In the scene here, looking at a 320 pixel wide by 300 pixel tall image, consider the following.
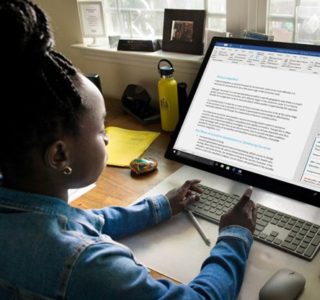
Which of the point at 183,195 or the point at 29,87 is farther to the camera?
the point at 183,195

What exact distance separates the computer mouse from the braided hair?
17.0 inches

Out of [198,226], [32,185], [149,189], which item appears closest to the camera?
[32,185]

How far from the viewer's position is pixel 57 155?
0.66 metres

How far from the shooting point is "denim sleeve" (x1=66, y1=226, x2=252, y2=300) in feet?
2.00

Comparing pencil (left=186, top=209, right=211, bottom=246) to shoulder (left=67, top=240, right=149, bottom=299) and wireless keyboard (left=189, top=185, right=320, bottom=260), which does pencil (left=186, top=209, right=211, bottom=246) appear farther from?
shoulder (left=67, top=240, right=149, bottom=299)

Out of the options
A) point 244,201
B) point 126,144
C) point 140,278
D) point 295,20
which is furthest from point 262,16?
point 140,278

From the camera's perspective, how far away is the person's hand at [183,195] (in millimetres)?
964

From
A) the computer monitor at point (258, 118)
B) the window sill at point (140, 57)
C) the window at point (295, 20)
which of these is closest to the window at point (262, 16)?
the window at point (295, 20)

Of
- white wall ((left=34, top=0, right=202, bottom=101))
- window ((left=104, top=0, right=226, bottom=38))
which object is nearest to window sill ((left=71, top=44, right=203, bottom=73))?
white wall ((left=34, top=0, right=202, bottom=101))

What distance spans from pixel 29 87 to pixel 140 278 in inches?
13.4

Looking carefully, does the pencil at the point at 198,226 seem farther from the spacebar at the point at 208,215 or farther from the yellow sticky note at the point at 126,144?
the yellow sticky note at the point at 126,144

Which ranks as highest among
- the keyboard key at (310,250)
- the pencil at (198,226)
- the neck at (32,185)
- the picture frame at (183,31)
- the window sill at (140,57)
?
the picture frame at (183,31)

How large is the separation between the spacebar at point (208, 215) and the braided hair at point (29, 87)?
1.39 ft

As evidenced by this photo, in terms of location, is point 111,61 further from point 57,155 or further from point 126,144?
point 57,155
